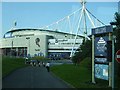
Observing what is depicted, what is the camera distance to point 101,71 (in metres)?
19.9

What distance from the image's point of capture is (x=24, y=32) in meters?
186

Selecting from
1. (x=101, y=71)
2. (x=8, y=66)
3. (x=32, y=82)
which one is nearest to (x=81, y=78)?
(x=32, y=82)

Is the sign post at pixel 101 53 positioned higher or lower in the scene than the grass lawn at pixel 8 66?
higher

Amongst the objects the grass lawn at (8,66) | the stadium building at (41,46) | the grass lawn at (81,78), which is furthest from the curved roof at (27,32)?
the grass lawn at (81,78)

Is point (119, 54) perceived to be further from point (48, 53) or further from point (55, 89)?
point (48, 53)

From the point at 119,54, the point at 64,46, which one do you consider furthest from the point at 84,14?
the point at 119,54

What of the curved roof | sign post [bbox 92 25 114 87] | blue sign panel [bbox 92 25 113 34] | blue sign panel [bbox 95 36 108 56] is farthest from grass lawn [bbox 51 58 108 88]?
the curved roof

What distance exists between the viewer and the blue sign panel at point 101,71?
19109 millimetres

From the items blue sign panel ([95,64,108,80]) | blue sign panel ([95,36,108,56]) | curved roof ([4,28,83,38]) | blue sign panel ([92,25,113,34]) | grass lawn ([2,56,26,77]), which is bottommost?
grass lawn ([2,56,26,77])

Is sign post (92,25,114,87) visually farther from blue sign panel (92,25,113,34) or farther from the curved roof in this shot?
the curved roof

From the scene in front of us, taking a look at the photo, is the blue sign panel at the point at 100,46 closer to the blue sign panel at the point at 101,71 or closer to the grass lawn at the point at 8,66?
the blue sign panel at the point at 101,71

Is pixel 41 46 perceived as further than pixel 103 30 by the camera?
Yes

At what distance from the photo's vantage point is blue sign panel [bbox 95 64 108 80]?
19.1 m

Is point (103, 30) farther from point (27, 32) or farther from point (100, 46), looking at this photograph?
point (27, 32)
